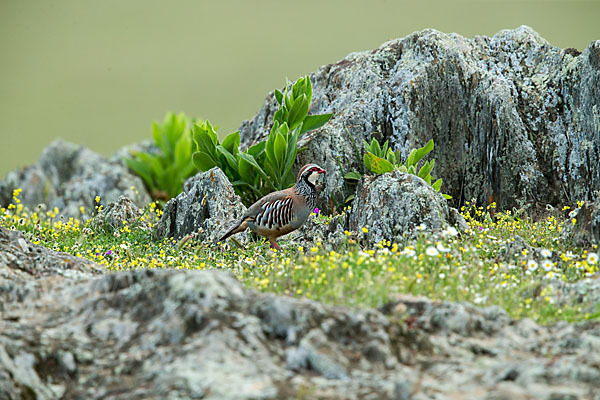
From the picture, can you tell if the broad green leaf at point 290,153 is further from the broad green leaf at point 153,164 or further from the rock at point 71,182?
the broad green leaf at point 153,164

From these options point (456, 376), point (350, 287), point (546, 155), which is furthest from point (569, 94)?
point (456, 376)

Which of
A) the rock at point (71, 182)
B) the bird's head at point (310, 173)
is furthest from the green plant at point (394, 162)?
the rock at point (71, 182)

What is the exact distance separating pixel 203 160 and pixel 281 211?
10.4 ft

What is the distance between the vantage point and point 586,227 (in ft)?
29.2

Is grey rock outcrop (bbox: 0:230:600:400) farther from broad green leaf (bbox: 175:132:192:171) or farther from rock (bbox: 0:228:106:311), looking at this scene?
broad green leaf (bbox: 175:132:192:171)

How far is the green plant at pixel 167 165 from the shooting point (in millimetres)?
22562

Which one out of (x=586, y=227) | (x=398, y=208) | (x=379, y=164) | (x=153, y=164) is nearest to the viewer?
(x=586, y=227)

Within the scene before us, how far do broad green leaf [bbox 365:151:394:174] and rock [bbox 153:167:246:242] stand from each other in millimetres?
2568

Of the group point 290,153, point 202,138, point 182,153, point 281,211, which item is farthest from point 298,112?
point 182,153

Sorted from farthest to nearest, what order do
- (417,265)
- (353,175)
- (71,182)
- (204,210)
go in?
1. (71,182)
2. (353,175)
3. (204,210)
4. (417,265)

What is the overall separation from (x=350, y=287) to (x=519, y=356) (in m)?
1.82

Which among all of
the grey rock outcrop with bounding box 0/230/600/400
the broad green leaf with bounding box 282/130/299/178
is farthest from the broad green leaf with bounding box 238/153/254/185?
the grey rock outcrop with bounding box 0/230/600/400

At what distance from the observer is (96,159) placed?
2609 centimetres

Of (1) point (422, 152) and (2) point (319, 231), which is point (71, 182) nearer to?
(2) point (319, 231)
